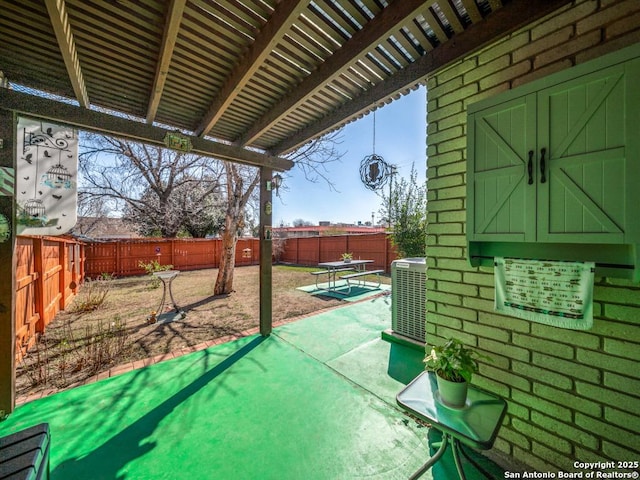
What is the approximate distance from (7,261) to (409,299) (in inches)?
170

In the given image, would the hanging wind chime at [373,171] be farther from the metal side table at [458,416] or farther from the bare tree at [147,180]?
the bare tree at [147,180]

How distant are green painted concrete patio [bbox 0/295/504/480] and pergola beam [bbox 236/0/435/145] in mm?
3002

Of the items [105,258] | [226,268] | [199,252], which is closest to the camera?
[226,268]

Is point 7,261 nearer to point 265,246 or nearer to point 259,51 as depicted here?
point 265,246

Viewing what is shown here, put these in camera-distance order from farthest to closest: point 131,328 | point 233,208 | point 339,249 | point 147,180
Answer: point 339,249, point 147,180, point 233,208, point 131,328

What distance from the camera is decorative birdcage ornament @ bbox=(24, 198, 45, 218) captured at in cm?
223

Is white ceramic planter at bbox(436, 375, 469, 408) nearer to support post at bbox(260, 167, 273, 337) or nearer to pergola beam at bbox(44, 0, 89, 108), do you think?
support post at bbox(260, 167, 273, 337)

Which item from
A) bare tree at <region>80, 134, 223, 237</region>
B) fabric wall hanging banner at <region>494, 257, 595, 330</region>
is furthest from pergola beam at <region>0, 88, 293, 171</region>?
bare tree at <region>80, 134, 223, 237</region>

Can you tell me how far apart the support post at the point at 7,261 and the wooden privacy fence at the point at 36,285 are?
0.79 metres

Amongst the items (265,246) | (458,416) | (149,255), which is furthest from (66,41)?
(149,255)

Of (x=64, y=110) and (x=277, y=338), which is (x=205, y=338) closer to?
(x=277, y=338)

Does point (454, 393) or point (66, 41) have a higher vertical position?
point (66, 41)

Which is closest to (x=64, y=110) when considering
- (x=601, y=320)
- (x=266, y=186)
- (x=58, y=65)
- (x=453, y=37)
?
(x=58, y=65)

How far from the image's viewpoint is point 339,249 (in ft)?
44.3
